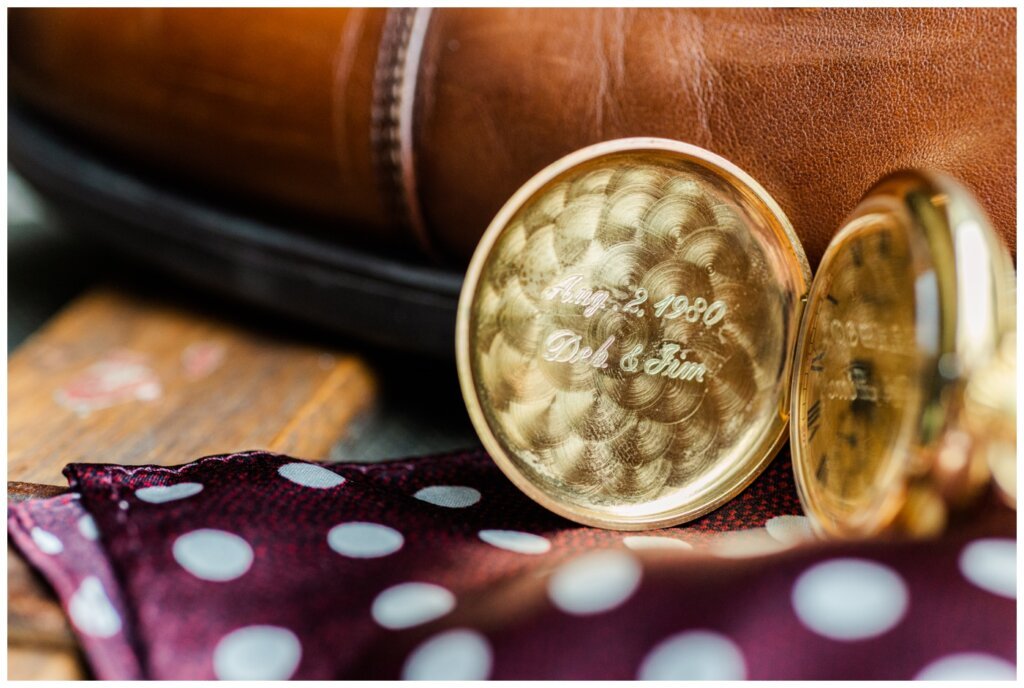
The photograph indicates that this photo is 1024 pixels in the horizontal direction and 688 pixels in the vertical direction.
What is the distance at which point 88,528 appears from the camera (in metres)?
0.37

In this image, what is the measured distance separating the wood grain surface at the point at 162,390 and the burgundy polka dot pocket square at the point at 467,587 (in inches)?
7.1

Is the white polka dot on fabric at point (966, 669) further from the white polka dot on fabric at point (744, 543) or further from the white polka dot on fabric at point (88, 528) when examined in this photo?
the white polka dot on fabric at point (88, 528)

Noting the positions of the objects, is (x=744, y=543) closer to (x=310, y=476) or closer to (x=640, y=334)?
(x=640, y=334)

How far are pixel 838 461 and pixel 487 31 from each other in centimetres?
35

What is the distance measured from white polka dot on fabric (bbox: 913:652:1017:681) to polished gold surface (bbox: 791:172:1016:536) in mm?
46

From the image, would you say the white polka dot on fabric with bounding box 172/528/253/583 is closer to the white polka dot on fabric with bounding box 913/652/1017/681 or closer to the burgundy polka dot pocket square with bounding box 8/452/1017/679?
the burgundy polka dot pocket square with bounding box 8/452/1017/679

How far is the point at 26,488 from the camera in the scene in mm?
416

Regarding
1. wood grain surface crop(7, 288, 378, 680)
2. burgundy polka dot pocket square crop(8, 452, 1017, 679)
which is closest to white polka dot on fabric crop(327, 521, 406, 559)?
burgundy polka dot pocket square crop(8, 452, 1017, 679)

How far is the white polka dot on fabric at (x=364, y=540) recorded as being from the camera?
1.25ft

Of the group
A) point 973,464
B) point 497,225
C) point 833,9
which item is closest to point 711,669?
point 973,464

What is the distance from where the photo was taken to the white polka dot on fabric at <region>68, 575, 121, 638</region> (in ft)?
1.09

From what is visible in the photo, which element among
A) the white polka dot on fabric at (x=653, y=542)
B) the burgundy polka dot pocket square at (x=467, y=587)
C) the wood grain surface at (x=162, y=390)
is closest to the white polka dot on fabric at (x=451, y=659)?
the burgundy polka dot pocket square at (x=467, y=587)

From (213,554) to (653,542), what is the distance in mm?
203

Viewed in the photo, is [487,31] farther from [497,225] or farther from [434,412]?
[434,412]
